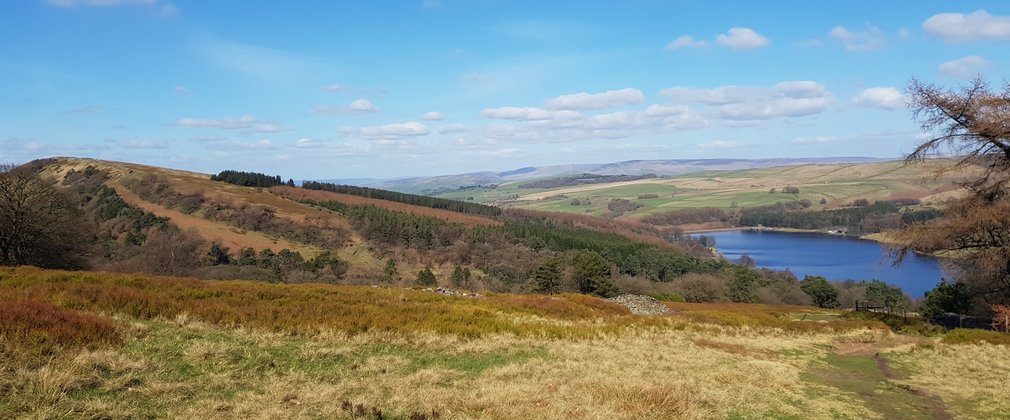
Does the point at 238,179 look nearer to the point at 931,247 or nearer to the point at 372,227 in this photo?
the point at 372,227

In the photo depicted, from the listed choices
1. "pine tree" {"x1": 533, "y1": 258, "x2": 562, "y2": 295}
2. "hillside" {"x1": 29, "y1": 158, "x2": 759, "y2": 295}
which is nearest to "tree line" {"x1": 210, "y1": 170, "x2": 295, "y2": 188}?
"hillside" {"x1": 29, "y1": 158, "x2": 759, "y2": 295}

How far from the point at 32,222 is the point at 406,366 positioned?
44.9 metres

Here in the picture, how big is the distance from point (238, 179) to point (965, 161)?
185 metres

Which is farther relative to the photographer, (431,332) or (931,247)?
(931,247)

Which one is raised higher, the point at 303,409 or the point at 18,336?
the point at 18,336

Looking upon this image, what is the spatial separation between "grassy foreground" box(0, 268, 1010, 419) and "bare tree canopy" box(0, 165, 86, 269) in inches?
997

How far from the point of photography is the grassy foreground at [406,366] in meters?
8.65

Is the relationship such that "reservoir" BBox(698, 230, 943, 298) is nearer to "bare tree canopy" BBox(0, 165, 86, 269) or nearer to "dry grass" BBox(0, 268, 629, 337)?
"dry grass" BBox(0, 268, 629, 337)

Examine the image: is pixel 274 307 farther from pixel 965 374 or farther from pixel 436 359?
pixel 965 374

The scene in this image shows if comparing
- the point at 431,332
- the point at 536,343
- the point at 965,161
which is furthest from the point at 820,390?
the point at 965,161

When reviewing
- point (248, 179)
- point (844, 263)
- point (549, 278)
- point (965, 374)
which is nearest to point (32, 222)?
point (965, 374)

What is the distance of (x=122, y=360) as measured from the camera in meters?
9.62

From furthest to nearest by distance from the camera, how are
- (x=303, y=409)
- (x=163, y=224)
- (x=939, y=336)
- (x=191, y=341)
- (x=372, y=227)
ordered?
(x=372, y=227) < (x=163, y=224) < (x=939, y=336) < (x=191, y=341) < (x=303, y=409)

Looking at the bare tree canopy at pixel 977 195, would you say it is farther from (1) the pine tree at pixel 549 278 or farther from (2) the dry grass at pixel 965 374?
(1) the pine tree at pixel 549 278
